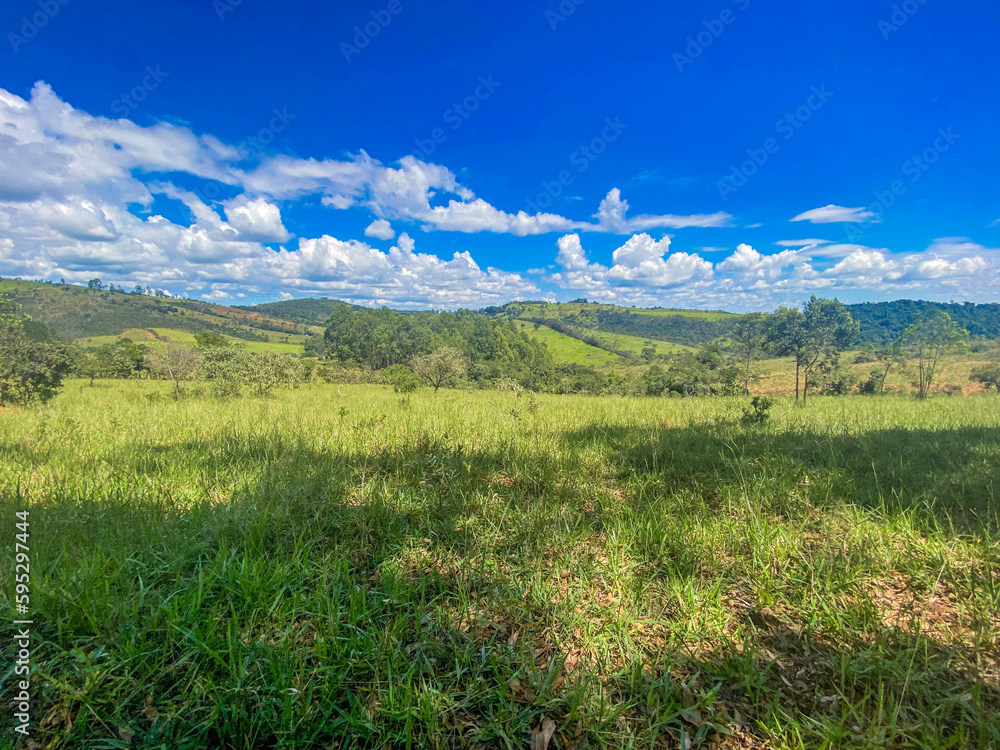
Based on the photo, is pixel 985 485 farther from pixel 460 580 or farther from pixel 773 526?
pixel 460 580

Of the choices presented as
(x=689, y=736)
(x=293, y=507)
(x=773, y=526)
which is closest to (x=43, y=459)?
(x=293, y=507)

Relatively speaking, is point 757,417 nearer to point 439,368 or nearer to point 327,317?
point 439,368

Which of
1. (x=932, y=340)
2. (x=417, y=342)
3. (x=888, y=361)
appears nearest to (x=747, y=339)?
(x=932, y=340)

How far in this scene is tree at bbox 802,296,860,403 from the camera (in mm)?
20672

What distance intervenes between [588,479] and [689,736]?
2.99 m

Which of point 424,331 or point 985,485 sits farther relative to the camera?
point 424,331

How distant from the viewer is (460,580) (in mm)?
2760

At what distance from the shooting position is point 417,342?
73312 millimetres

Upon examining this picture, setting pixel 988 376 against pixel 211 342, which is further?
pixel 211 342

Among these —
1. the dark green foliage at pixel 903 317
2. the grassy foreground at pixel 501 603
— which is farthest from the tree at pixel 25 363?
the dark green foliage at pixel 903 317

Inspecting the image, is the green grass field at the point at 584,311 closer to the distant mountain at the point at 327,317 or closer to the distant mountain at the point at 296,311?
the distant mountain at the point at 327,317

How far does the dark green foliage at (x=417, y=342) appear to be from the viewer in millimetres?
69875

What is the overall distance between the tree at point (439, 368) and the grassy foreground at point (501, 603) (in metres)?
24.1
